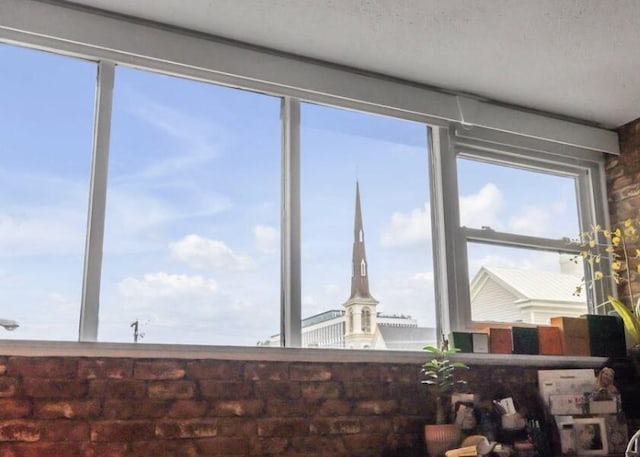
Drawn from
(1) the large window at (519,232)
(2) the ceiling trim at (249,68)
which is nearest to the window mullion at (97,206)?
(2) the ceiling trim at (249,68)

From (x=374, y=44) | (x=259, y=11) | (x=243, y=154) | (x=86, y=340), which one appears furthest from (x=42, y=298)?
(x=374, y=44)

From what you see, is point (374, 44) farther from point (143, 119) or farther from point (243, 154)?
point (143, 119)

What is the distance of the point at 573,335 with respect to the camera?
350cm

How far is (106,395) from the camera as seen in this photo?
2.52 m

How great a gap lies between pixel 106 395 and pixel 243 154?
121cm

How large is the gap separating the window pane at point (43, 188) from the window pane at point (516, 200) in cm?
194

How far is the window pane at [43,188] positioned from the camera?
2598 mm

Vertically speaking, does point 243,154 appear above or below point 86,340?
above

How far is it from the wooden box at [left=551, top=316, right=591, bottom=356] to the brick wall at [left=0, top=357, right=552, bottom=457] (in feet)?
2.81

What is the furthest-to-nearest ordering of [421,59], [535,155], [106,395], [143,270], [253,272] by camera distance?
1. [535,155]
2. [421,59]
3. [253,272]
4. [143,270]
5. [106,395]

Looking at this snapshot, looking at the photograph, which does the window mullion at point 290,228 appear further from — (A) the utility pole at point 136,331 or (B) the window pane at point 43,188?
(B) the window pane at point 43,188

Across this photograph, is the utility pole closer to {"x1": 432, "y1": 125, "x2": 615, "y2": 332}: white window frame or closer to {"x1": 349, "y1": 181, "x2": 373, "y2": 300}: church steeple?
{"x1": 349, "y1": 181, "x2": 373, "y2": 300}: church steeple

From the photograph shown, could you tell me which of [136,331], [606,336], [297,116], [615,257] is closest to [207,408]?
[136,331]

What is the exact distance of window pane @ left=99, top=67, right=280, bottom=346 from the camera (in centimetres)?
279
